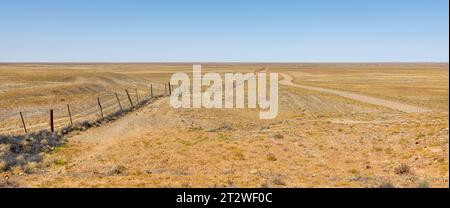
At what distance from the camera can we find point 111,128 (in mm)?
26781

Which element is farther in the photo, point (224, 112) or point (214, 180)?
point (224, 112)

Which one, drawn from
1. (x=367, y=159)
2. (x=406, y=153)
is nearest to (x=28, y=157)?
(x=367, y=159)

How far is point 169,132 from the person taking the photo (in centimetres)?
2589

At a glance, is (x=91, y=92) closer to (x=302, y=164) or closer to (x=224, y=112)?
(x=224, y=112)

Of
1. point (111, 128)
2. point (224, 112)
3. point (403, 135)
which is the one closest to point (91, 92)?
point (224, 112)

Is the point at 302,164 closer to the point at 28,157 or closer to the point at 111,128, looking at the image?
the point at 28,157

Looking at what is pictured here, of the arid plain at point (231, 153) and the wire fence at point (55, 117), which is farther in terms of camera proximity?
the wire fence at point (55, 117)

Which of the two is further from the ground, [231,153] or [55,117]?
[231,153]

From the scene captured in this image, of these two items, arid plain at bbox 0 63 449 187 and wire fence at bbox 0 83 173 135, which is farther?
wire fence at bbox 0 83 173 135

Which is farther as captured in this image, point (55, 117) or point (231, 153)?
point (55, 117)
